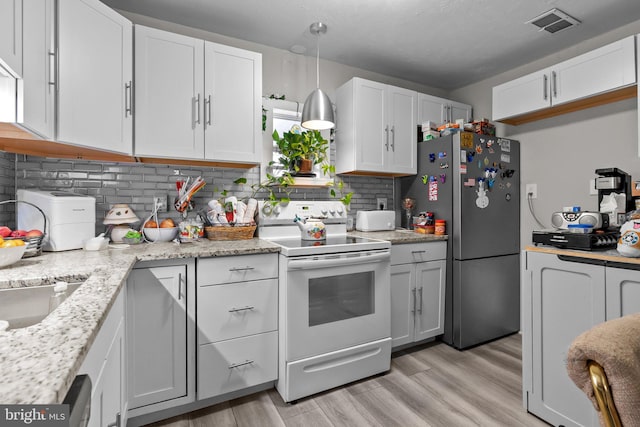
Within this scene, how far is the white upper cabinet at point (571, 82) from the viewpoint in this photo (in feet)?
7.09

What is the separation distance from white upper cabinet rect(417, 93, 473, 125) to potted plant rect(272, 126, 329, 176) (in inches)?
43.5

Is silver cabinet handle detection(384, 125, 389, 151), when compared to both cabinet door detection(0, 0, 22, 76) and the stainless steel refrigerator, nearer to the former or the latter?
the stainless steel refrigerator

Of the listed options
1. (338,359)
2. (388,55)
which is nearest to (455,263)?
(338,359)

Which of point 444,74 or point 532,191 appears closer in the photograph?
point 532,191

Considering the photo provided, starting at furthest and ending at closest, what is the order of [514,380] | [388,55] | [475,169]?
[388,55]
[475,169]
[514,380]

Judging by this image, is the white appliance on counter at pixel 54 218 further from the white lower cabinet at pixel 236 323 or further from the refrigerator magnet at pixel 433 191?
the refrigerator magnet at pixel 433 191

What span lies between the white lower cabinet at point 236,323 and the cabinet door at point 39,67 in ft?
3.08

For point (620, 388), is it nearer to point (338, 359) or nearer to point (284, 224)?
point (338, 359)

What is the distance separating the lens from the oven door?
1951 mm

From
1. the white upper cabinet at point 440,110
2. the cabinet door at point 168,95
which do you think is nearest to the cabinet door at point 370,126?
the white upper cabinet at point 440,110

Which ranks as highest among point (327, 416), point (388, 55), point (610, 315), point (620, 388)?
point (388, 55)

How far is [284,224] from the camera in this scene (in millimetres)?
2543

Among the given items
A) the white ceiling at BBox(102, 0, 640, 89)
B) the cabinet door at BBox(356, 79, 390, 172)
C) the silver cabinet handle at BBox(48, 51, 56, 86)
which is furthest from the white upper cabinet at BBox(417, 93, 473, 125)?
the silver cabinet handle at BBox(48, 51, 56, 86)

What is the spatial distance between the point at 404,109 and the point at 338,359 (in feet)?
7.15
